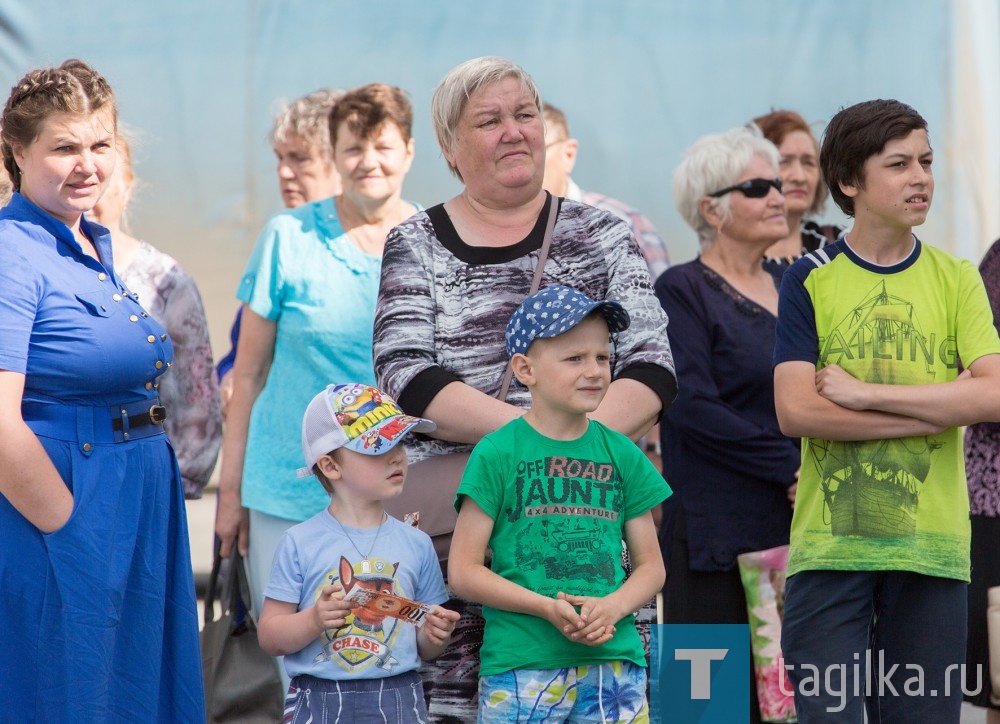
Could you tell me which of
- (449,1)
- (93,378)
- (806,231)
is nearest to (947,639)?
(93,378)

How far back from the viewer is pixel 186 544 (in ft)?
10.7

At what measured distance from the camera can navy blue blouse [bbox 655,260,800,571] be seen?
4.05 meters

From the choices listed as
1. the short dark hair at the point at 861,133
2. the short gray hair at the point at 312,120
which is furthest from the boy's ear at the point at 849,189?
the short gray hair at the point at 312,120

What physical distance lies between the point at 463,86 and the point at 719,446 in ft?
4.71

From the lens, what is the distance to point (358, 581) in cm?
296

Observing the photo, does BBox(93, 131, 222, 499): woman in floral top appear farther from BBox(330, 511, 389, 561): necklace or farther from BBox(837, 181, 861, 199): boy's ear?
BBox(837, 181, 861, 199): boy's ear

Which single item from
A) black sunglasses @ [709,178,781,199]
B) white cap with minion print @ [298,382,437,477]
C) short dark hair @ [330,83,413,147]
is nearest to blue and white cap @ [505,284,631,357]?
white cap with minion print @ [298,382,437,477]

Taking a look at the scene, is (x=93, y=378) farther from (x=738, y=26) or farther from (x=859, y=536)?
(x=738, y=26)

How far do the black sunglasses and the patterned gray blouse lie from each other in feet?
4.46

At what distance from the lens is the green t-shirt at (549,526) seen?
9.24ft

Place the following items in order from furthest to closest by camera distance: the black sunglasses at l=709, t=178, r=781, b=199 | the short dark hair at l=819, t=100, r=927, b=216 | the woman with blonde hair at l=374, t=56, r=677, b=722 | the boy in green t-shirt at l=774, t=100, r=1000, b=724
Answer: the black sunglasses at l=709, t=178, r=781, b=199 → the short dark hair at l=819, t=100, r=927, b=216 → the boy in green t-shirt at l=774, t=100, r=1000, b=724 → the woman with blonde hair at l=374, t=56, r=677, b=722

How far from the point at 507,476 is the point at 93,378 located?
93 centimetres

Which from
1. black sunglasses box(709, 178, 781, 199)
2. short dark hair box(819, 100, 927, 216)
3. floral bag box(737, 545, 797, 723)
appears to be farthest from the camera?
black sunglasses box(709, 178, 781, 199)

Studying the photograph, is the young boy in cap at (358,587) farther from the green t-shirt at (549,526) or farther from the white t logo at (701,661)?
the white t logo at (701,661)
